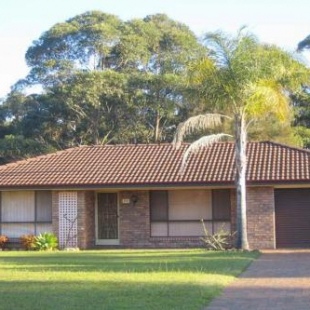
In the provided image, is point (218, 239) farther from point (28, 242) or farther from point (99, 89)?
point (99, 89)

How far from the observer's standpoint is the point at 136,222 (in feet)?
100

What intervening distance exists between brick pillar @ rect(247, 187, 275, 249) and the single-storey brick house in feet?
0.12

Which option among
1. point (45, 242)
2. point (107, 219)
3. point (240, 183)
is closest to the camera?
point (240, 183)

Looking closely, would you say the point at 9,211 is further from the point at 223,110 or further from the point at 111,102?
the point at 111,102

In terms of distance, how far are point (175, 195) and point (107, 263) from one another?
9433mm

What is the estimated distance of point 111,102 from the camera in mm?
48156

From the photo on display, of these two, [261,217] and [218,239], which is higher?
[261,217]

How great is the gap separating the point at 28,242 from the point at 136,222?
408 centimetres

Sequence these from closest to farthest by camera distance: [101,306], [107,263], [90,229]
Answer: [101,306] → [107,263] → [90,229]

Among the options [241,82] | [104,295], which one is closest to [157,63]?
[241,82]

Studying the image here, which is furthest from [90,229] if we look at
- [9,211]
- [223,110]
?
[223,110]

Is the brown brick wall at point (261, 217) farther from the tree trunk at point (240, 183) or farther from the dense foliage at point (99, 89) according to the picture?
the dense foliage at point (99, 89)

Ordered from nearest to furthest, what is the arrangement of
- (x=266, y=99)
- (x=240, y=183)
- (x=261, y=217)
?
(x=266, y=99) < (x=240, y=183) < (x=261, y=217)

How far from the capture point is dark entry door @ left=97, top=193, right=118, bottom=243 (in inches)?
1233
